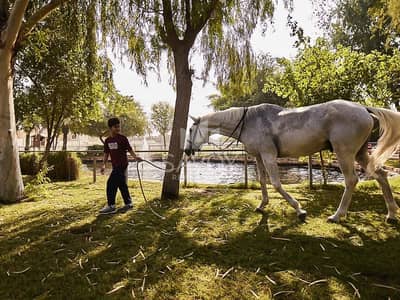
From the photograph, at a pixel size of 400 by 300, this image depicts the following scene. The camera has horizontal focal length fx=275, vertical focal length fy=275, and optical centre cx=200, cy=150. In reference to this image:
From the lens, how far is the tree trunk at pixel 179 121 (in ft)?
17.7

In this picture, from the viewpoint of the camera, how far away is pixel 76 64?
29.5 feet

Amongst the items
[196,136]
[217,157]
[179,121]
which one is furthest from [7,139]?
[217,157]

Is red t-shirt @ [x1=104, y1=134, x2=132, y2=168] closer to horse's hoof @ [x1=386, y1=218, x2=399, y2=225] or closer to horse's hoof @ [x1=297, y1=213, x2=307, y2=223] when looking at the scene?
horse's hoof @ [x1=297, y1=213, x2=307, y2=223]

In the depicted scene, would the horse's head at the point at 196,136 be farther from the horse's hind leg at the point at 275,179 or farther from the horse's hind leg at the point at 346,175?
the horse's hind leg at the point at 346,175

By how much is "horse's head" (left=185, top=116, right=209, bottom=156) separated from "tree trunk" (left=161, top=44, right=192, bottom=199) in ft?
2.67

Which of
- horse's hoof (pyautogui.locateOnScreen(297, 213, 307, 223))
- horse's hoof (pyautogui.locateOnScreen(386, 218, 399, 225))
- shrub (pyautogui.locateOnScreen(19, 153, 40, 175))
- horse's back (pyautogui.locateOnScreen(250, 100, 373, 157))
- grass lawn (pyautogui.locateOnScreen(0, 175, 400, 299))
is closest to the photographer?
grass lawn (pyautogui.locateOnScreen(0, 175, 400, 299))

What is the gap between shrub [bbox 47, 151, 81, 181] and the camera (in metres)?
9.98

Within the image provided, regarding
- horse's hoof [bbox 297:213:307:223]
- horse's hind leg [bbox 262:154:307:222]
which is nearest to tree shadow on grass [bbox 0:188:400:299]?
horse's hoof [bbox 297:213:307:223]

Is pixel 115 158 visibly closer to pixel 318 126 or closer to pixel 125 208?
pixel 125 208

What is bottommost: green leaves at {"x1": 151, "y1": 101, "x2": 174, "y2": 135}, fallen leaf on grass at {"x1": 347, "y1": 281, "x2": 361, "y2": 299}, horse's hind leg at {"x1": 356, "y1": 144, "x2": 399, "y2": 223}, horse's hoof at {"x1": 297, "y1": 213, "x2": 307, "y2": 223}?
fallen leaf on grass at {"x1": 347, "y1": 281, "x2": 361, "y2": 299}

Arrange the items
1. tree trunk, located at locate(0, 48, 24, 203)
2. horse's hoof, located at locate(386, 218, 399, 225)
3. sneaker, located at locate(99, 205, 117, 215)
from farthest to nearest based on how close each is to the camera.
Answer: tree trunk, located at locate(0, 48, 24, 203)
sneaker, located at locate(99, 205, 117, 215)
horse's hoof, located at locate(386, 218, 399, 225)

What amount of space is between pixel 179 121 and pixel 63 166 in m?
6.63

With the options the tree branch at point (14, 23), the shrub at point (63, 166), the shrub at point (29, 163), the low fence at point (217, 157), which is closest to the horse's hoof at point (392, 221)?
the low fence at point (217, 157)

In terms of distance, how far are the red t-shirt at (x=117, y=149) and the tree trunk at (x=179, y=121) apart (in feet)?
3.66
